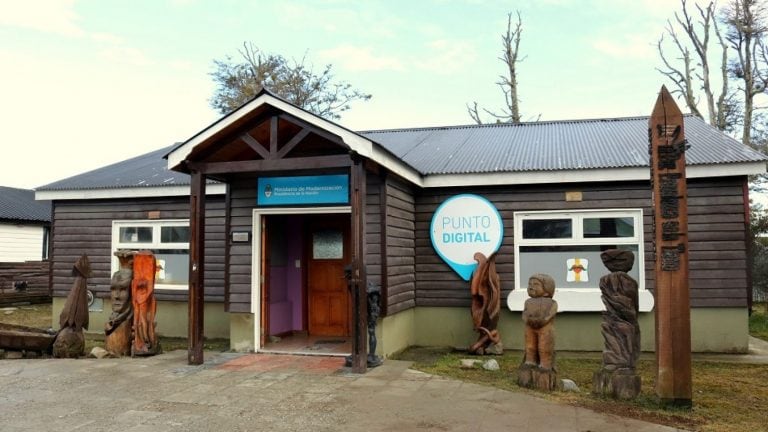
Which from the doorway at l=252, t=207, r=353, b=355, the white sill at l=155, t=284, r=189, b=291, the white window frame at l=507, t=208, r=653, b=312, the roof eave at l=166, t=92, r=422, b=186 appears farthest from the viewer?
the white sill at l=155, t=284, r=189, b=291

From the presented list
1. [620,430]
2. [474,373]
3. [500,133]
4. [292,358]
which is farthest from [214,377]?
[500,133]

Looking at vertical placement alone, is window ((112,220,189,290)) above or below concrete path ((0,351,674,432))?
above

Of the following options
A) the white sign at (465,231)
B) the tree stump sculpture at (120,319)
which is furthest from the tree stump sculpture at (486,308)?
the tree stump sculpture at (120,319)

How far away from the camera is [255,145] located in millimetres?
7172

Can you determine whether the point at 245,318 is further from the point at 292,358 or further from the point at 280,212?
the point at 280,212

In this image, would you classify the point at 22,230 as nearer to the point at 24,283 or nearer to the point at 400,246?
the point at 24,283

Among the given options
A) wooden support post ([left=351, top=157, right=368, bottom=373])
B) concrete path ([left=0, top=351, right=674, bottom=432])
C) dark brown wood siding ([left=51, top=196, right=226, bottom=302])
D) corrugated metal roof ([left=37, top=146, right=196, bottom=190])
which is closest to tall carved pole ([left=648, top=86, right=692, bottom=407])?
concrete path ([left=0, top=351, right=674, bottom=432])

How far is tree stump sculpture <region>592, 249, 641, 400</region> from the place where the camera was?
17.8 feet

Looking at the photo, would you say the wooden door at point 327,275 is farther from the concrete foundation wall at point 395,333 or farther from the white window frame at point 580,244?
the white window frame at point 580,244

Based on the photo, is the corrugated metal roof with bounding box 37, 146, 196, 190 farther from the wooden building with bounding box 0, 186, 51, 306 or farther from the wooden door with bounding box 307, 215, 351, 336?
the wooden building with bounding box 0, 186, 51, 306

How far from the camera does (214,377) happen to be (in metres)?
6.55

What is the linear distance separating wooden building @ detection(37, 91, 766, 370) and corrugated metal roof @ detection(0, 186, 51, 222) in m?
13.1

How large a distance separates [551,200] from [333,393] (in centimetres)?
473

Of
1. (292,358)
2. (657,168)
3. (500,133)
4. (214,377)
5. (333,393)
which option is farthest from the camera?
(500,133)
